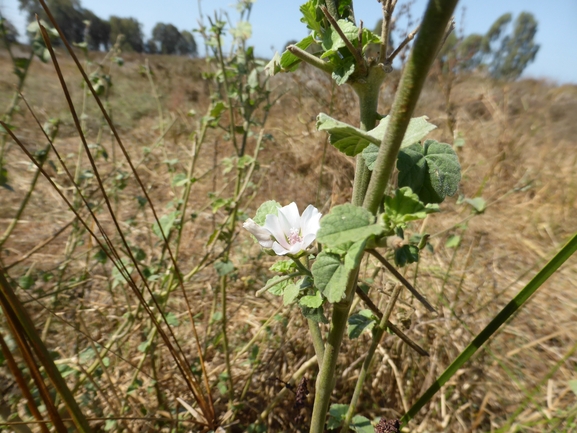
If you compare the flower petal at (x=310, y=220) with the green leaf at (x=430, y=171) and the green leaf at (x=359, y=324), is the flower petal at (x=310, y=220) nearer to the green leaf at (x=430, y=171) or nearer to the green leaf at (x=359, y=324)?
the green leaf at (x=430, y=171)

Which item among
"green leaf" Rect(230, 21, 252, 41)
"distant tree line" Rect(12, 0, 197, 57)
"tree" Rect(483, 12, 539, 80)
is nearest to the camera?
"green leaf" Rect(230, 21, 252, 41)

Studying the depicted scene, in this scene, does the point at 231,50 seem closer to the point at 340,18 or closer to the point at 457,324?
the point at 340,18

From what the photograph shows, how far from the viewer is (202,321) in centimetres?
177

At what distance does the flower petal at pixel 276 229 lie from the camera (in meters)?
0.42

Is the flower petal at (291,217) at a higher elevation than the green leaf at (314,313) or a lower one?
higher

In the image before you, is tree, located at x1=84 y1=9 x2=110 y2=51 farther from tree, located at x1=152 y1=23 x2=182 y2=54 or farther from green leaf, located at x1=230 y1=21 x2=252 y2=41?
green leaf, located at x1=230 y1=21 x2=252 y2=41

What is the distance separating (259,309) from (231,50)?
1258 millimetres

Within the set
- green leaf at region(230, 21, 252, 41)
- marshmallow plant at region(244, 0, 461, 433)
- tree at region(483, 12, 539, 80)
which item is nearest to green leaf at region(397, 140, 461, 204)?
marshmallow plant at region(244, 0, 461, 433)

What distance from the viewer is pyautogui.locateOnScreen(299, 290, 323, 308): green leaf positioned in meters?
0.43

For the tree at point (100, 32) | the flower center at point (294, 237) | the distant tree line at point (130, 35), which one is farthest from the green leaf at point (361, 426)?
the tree at point (100, 32)

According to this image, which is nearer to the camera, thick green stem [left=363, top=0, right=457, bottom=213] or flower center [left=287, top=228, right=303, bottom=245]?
thick green stem [left=363, top=0, right=457, bottom=213]

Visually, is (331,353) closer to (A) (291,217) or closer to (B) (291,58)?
(A) (291,217)

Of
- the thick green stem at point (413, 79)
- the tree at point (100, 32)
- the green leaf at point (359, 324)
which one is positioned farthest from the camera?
the tree at point (100, 32)

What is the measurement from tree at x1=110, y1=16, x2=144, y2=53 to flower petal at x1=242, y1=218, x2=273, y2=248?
9650mm
